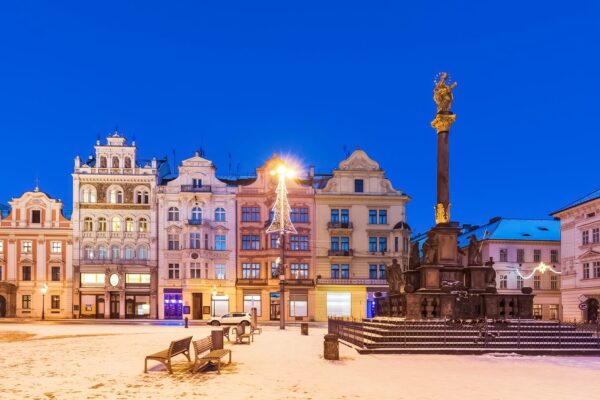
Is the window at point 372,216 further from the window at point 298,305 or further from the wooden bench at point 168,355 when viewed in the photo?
the wooden bench at point 168,355

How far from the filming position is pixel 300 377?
15859 millimetres

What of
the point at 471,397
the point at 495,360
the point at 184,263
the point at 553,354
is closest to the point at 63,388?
the point at 471,397

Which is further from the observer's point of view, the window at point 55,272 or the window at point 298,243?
the window at point 55,272

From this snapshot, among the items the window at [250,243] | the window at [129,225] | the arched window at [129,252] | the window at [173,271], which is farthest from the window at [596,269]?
the window at [129,225]

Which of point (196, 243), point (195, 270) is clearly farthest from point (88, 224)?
point (195, 270)

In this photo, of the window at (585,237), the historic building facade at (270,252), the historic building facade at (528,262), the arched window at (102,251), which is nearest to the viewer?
the window at (585,237)

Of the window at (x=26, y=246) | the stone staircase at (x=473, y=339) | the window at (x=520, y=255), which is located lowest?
the stone staircase at (x=473, y=339)

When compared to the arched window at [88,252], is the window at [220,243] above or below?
above

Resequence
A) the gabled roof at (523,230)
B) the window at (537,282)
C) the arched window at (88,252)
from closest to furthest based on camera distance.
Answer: the arched window at (88,252) → the window at (537,282) → the gabled roof at (523,230)

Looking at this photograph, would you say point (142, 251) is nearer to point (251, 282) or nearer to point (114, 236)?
point (114, 236)

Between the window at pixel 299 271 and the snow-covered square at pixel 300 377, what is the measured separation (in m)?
39.1

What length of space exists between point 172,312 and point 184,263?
187 inches

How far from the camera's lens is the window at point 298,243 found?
62.3 m

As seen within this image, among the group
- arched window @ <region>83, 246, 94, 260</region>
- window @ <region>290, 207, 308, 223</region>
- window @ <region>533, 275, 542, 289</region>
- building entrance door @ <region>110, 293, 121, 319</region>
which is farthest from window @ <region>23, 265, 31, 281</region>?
window @ <region>533, 275, 542, 289</region>
